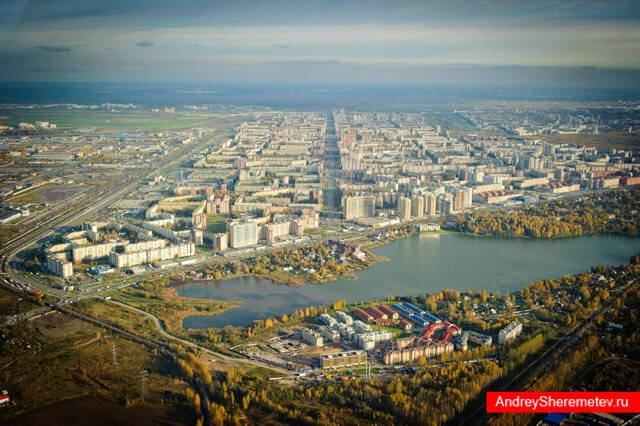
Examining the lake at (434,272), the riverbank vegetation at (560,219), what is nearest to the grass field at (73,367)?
the lake at (434,272)

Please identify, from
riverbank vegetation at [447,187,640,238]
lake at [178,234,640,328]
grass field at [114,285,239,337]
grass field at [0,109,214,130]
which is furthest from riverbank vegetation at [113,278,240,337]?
grass field at [0,109,214,130]

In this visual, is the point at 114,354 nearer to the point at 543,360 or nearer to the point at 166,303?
the point at 166,303

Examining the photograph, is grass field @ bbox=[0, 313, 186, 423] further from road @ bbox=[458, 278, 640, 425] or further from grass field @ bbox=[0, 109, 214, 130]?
grass field @ bbox=[0, 109, 214, 130]

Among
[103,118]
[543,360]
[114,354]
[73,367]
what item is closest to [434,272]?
[543,360]

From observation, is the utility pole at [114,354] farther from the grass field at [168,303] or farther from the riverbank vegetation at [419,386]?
the riverbank vegetation at [419,386]

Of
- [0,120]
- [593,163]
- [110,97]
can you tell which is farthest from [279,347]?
[110,97]
